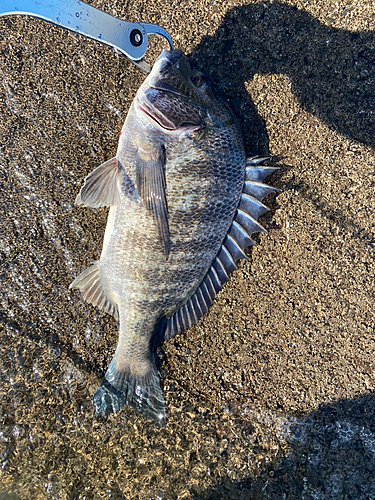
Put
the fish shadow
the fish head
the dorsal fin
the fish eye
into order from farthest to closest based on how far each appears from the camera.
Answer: the fish shadow, the dorsal fin, the fish eye, the fish head

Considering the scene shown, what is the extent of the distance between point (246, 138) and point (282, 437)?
2.53 metres

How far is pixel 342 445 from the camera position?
8.20 feet

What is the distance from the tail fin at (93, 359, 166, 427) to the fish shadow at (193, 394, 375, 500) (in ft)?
2.51

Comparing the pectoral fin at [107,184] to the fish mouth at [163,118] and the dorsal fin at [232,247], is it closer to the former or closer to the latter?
the fish mouth at [163,118]

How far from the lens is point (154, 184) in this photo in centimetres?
209

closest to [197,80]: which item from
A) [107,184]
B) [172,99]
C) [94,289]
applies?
[172,99]

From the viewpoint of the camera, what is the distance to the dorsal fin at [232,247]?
7.61ft

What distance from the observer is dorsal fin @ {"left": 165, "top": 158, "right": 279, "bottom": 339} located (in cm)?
232

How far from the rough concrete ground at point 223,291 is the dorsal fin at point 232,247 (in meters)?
0.18

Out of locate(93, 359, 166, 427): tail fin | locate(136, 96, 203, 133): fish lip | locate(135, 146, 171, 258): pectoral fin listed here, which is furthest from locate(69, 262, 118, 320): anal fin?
locate(136, 96, 203, 133): fish lip

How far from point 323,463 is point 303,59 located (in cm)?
327

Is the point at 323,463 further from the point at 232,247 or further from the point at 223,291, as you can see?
the point at 232,247

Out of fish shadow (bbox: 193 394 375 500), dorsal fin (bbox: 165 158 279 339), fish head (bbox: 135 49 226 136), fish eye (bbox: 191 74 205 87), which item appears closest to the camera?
fish head (bbox: 135 49 226 136)

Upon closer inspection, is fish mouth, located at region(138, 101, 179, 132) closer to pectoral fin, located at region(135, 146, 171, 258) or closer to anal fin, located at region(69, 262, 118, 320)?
pectoral fin, located at region(135, 146, 171, 258)
